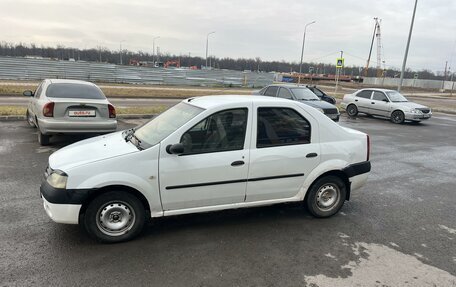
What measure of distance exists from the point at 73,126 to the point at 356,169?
6.30 meters

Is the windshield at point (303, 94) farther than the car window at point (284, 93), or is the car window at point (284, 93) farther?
the car window at point (284, 93)

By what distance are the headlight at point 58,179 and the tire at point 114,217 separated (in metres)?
0.35

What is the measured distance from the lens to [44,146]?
857cm

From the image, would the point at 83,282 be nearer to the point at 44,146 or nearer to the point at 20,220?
the point at 20,220

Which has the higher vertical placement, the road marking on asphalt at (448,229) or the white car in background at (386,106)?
the white car in background at (386,106)

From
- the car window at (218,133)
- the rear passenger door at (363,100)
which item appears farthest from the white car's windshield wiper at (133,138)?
the rear passenger door at (363,100)

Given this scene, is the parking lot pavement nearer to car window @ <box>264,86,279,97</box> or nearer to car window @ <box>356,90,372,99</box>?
car window @ <box>264,86,279,97</box>

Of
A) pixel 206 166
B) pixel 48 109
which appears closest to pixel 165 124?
pixel 206 166

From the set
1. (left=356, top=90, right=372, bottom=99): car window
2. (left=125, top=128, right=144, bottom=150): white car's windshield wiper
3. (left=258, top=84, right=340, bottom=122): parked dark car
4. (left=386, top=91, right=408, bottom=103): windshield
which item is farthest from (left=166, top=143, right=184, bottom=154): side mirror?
(left=356, top=90, right=372, bottom=99): car window

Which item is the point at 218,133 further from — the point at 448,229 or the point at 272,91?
the point at 272,91

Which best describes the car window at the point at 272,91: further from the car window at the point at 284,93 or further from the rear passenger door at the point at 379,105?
the rear passenger door at the point at 379,105

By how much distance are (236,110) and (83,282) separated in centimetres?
243

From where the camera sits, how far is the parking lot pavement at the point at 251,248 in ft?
11.1

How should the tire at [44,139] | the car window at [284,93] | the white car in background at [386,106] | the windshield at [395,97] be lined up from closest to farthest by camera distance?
1. the tire at [44,139]
2. the car window at [284,93]
3. the white car in background at [386,106]
4. the windshield at [395,97]
